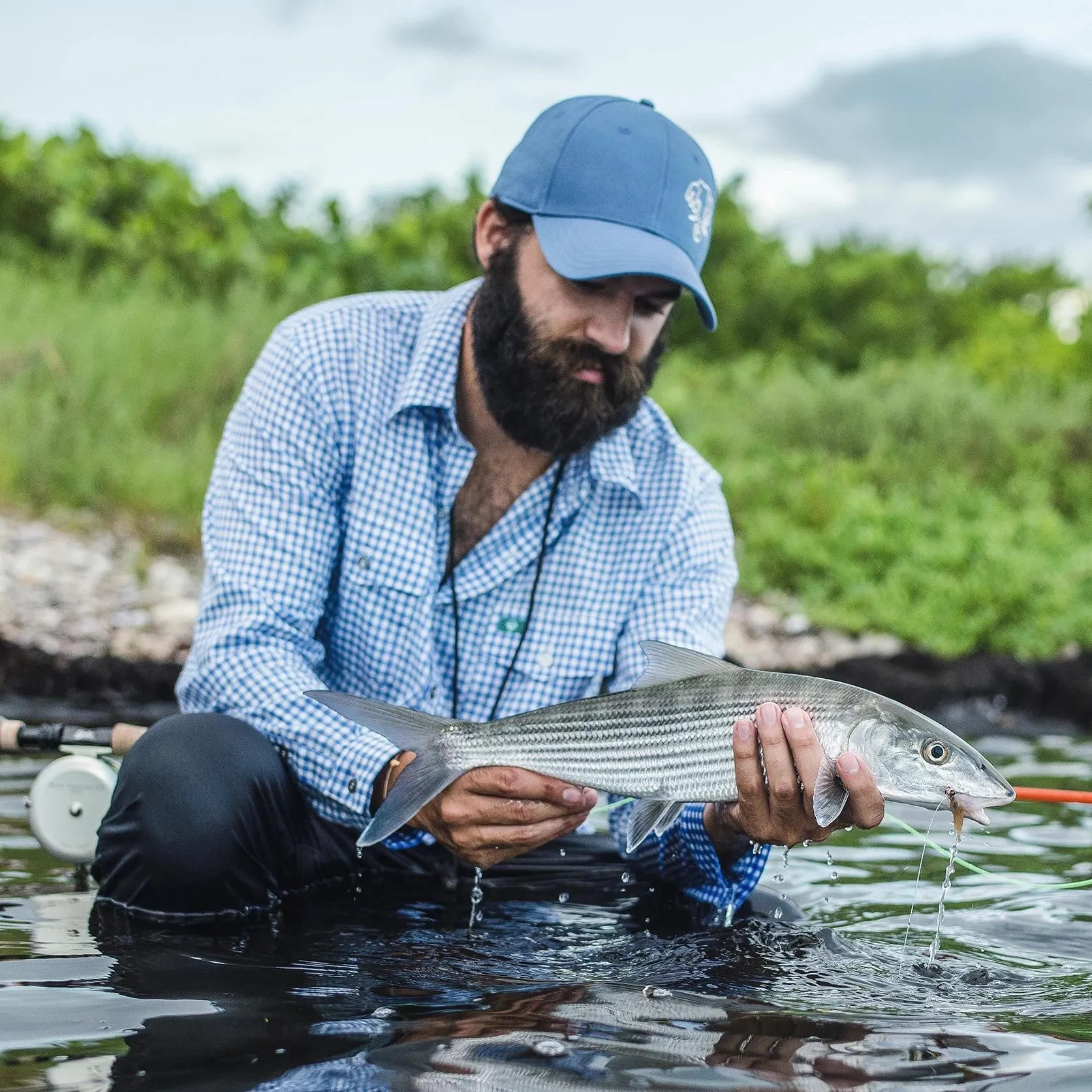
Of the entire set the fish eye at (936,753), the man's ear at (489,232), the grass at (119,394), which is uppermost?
the grass at (119,394)

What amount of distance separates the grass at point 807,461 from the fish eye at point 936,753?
786 centimetres

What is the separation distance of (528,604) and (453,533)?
0.29 m

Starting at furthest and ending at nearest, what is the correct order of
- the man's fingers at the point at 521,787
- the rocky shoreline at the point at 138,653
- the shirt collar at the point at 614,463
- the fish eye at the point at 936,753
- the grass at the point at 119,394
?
the grass at the point at 119,394 → the rocky shoreline at the point at 138,653 → the shirt collar at the point at 614,463 → the man's fingers at the point at 521,787 → the fish eye at the point at 936,753

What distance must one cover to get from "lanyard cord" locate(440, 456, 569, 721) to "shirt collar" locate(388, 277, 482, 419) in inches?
12.5

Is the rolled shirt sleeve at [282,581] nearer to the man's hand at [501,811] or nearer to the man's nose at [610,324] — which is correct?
the man's hand at [501,811]

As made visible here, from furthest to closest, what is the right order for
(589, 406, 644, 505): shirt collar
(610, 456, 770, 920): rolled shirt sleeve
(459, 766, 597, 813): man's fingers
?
(589, 406, 644, 505): shirt collar, (610, 456, 770, 920): rolled shirt sleeve, (459, 766, 597, 813): man's fingers

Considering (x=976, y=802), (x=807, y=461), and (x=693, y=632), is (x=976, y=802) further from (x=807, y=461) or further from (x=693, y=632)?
(x=807, y=461)

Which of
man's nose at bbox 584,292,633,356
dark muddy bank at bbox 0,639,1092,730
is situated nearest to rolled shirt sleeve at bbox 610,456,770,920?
man's nose at bbox 584,292,633,356

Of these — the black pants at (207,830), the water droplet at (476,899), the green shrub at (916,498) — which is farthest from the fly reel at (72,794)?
the green shrub at (916,498)

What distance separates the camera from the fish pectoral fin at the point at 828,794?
3191mm

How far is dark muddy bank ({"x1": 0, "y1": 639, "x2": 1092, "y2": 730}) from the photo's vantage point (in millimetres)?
7086

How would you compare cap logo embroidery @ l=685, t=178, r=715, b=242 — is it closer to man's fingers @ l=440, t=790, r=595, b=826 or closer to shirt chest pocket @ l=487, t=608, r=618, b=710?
Result: shirt chest pocket @ l=487, t=608, r=618, b=710

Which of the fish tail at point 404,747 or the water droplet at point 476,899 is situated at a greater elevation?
the fish tail at point 404,747

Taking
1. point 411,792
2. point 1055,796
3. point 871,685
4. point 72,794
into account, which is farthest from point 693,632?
point 871,685
